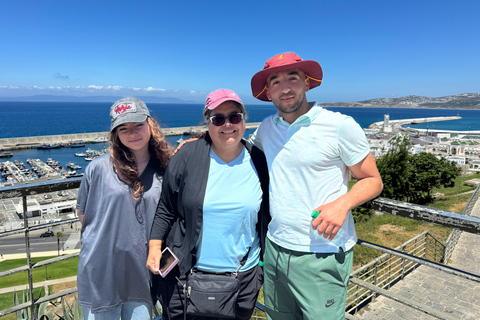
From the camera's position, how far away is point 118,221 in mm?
1801

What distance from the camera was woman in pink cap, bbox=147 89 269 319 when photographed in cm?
171

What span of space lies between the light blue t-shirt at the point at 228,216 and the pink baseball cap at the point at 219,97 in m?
0.32

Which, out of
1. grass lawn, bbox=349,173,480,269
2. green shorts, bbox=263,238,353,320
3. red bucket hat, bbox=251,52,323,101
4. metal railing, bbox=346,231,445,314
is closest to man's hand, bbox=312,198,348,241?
green shorts, bbox=263,238,353,320

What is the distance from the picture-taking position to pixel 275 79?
5.93ft

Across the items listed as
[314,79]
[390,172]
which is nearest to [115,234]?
[314,79]

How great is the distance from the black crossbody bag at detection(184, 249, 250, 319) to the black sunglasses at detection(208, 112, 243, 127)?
34.3 inches

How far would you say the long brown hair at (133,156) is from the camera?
72.0 inches

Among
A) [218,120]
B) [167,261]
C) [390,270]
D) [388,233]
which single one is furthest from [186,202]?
[388,233]

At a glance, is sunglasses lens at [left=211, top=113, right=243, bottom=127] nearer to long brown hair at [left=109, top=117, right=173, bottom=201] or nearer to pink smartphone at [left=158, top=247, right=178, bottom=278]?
long brown hair at [left=109, top=117, right=173, bottom=201]

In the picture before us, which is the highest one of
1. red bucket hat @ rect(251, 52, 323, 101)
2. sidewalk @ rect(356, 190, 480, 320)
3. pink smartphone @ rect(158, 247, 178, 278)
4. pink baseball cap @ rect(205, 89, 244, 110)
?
red bucket hat @ rect(251, 52, 323, 101)

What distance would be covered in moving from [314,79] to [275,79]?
268 mm

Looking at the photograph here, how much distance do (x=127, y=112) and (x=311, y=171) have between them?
114 centimetres

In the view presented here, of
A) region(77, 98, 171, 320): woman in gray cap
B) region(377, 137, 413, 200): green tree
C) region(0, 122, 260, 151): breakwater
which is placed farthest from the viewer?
region(0, 122, 260, 151): breakwater

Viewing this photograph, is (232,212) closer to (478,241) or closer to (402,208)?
(402,208)
